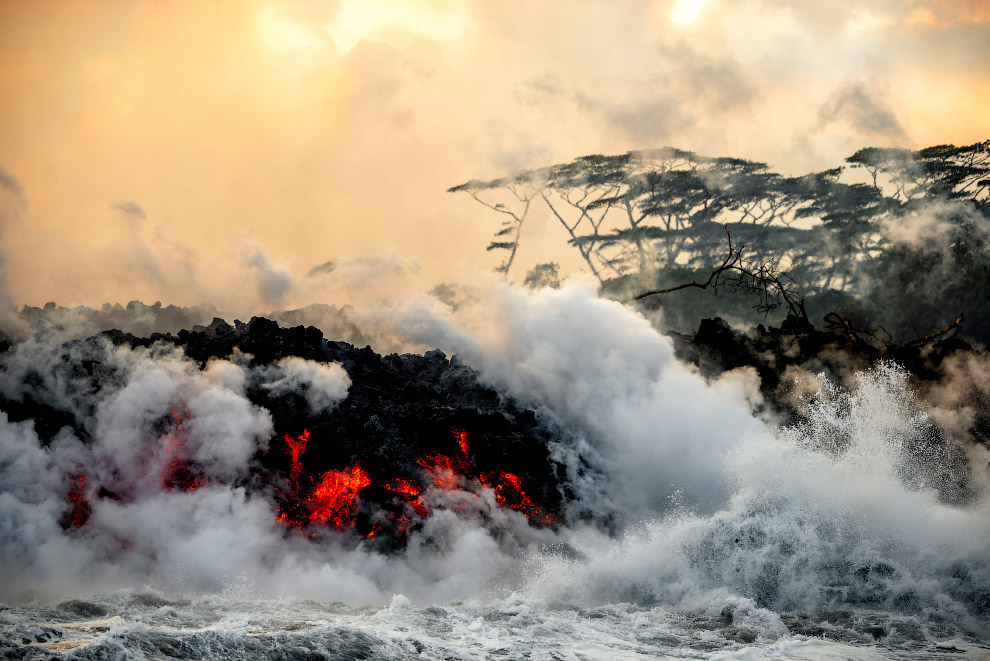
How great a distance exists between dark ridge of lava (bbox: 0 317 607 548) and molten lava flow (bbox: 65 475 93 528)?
1.35 meters

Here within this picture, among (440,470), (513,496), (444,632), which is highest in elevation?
(440,470)

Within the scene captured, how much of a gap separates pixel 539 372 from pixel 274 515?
7800 millimetres

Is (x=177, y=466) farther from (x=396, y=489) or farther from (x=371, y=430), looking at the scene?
(x=396, y=489)

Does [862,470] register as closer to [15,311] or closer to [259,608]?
[259,608]

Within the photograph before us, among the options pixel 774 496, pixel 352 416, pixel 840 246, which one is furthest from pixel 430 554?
pixel 840 246

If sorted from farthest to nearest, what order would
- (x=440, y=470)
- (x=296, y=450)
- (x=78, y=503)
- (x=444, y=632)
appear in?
(x=296, y=450), (x=440, y=470), (x=78, y=503), (x=444, y=632)

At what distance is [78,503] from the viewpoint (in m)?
14.3

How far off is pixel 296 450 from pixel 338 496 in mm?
1787

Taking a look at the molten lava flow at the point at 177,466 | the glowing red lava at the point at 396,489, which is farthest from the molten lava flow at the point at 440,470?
the molten lava flow at the point at 177,466

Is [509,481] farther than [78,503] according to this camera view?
Yes

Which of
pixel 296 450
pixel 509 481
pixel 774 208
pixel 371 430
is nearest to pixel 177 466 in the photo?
pixel 296 450

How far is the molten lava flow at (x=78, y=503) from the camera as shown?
13.9 meters

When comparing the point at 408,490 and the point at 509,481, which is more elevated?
the point at 509,481

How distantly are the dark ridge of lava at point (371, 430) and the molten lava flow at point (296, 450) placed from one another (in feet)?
0.12
